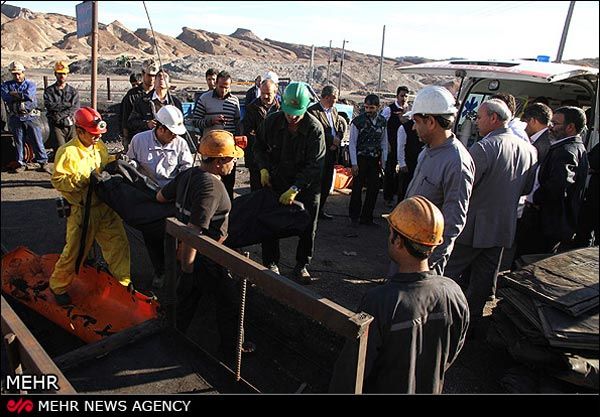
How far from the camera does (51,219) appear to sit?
6.30 meters

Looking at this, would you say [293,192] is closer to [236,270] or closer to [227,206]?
[227,206]

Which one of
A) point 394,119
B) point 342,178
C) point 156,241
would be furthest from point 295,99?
point 342,178

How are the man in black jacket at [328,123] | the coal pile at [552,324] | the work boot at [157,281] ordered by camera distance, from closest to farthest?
1. the coal pile at [552,324]
2. the work boot at [157,281]
3. the man in black jacket at [328,123]

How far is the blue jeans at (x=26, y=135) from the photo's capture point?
8.07 meters

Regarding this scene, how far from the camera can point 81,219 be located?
393 cm

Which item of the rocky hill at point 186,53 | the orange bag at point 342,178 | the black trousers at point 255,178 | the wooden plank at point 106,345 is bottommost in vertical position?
the wooden plank at point 106,345

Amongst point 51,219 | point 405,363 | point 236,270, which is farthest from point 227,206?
point 51,219

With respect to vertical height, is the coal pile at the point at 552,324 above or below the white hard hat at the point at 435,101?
below

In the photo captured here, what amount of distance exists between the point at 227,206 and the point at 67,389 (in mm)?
1636

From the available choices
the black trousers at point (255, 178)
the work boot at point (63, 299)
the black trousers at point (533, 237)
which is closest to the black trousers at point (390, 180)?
the black trousers at point (255, 178)

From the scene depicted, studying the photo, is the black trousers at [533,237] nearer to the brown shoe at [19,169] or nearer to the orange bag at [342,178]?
the orange bag at [342,178]

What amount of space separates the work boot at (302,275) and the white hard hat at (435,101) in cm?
235

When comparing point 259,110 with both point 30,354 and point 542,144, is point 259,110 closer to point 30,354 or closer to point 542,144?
point 542,144

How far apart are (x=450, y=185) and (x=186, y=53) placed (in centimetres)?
6548
